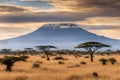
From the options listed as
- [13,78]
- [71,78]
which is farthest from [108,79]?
[13,78]

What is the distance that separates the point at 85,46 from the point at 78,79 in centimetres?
4867

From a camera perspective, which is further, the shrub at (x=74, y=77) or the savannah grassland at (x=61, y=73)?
the shrub at (x=74, y=77)

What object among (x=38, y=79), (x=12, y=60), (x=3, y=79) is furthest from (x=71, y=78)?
(x=12, y=60)

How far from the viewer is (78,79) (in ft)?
70.9

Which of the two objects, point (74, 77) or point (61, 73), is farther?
point (61, 73)

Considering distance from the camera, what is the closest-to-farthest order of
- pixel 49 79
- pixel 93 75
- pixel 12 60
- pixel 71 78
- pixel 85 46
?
pixel 49 79 → pixel 71 78 → pixel 93 75 → pixel 12 60 → pixel 85 46

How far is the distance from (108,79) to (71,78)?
86.6 inches

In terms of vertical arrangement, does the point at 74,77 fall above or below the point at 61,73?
above

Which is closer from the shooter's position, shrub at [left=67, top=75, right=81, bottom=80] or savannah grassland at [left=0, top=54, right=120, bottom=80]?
savannah grassland at [left=0, top=54, right=120, bottom=80]

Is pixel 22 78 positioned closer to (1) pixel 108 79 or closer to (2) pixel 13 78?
(2) pixel 13 78

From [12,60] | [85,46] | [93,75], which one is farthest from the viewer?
[85,46]

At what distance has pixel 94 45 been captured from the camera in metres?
70.9

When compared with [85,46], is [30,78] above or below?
above

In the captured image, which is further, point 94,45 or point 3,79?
point 94,45
